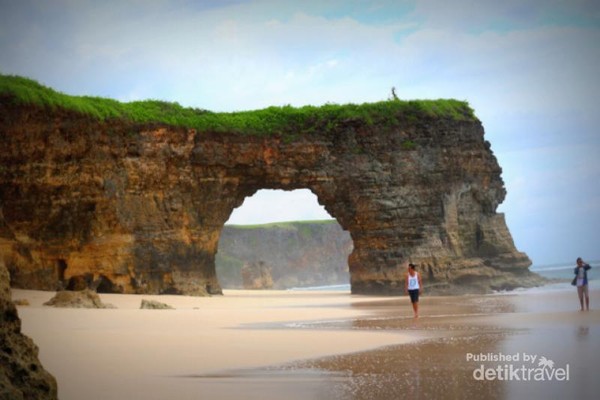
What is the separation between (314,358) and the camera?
8.09 m

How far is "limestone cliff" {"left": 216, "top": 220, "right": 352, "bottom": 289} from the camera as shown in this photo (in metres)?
90.5

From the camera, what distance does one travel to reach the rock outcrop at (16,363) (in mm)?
4645

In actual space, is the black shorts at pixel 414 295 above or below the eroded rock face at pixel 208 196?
below

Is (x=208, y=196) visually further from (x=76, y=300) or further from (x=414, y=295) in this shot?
(x=414, y=295)

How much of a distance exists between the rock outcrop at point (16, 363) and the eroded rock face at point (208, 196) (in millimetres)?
21519

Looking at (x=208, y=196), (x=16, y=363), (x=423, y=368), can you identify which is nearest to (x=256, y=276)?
(x=208, y=196)

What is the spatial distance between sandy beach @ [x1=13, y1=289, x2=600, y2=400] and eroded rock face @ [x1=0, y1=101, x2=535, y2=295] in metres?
13.8

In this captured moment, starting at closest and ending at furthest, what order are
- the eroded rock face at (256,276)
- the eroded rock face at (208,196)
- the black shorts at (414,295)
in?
the black shorts at (414,295), the eroded rock face at (208,196), the eroded rock face at (256,276)

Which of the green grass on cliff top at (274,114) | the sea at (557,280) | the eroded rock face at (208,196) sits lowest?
the sea at (557,280)

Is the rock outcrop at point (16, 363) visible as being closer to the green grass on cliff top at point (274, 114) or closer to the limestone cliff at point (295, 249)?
the green grass on cliff top at point (274, 114)

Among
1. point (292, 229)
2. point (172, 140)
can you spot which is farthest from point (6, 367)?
point (292, 229)

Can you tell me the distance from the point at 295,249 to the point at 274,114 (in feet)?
202

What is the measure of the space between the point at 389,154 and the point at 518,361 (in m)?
24.9

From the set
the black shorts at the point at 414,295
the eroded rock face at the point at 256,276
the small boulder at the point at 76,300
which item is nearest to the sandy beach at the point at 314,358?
the black shorts at the point at 414,295
